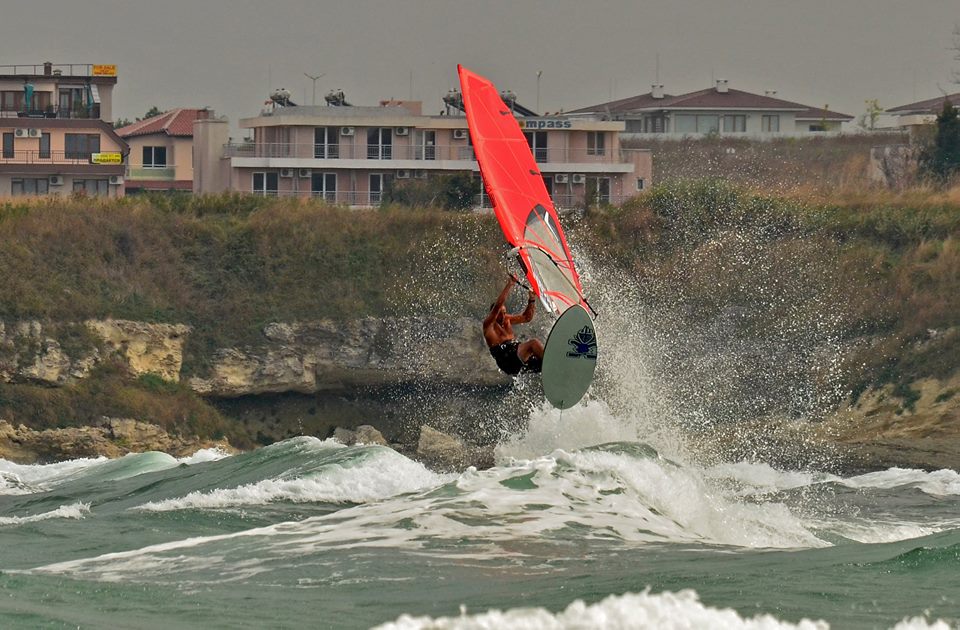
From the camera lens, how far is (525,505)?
715 inches

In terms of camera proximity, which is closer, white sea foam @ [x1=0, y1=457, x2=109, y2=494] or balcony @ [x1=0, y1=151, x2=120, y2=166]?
white sea foam @ [x1=0, y1=457, x2=109, y2=494]

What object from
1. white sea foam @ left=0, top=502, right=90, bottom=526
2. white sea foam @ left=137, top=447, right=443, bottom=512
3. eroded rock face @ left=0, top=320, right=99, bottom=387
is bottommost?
white sea foam @ left=0, top=502, right=90, bottom=526

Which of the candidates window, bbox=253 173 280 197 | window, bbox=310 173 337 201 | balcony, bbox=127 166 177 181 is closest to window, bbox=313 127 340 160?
window, bbox=310 173 337 201

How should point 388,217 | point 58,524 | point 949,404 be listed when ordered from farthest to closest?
point 388,217, point 949,404, point 58,524

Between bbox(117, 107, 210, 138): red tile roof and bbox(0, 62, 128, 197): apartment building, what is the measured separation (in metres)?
5.32

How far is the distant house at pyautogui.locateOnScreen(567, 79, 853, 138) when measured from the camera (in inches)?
2544

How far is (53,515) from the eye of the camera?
20.5m

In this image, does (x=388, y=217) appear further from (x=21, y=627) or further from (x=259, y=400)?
(x=21, y=627)

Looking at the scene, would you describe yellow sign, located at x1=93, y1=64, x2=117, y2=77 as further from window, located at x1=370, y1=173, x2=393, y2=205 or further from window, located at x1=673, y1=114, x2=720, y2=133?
window, located at x1=673, y1=114, x2=720, y2=133

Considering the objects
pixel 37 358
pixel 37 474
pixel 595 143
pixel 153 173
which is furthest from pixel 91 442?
pixel 153 173

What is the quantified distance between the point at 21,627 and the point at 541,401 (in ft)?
70.1

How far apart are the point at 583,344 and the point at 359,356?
59.1ft

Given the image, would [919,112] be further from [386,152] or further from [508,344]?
[508,344]

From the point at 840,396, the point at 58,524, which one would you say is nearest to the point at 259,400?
the point at 840,396
